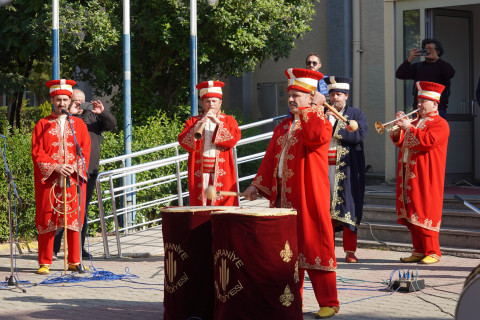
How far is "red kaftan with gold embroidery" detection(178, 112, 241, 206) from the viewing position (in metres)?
9.45

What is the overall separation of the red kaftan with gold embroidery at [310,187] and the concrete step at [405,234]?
12.9 feet

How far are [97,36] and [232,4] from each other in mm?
2531

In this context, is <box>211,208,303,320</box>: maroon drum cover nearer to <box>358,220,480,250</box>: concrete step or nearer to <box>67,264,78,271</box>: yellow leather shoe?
<box>67,264,78,271</box>: yellow leather shoe

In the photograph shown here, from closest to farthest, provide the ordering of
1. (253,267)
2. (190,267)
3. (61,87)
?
(253,267), (190,267), (61,87)

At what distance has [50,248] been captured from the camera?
383 inches

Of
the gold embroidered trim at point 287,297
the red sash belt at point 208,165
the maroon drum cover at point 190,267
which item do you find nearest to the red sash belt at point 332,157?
the red sash belt at point 208,165

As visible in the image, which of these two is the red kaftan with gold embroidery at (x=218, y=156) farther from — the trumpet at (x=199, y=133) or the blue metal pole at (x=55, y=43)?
the blue metal pole at (x=55, y=43)

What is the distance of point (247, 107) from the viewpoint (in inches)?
750

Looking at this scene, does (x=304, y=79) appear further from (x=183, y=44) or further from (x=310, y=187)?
(x=183, y=44)

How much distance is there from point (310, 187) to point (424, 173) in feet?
10.9

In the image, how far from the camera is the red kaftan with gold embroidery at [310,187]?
22.4ft

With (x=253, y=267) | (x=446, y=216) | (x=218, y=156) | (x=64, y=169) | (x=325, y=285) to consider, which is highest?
(x=218, y=156)

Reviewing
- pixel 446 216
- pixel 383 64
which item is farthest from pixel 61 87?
pixel 383 64

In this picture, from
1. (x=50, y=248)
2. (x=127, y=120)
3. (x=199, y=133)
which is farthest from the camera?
(x=127, y=120)
